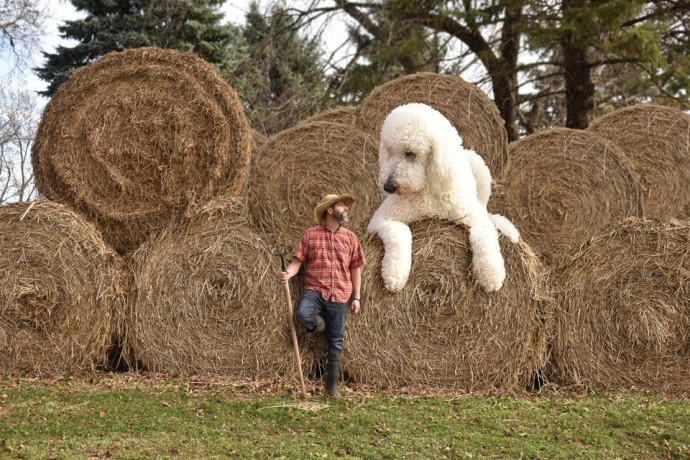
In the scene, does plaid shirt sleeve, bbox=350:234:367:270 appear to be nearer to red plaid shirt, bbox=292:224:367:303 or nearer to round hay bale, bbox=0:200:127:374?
red plaid shirt, bbox=292:224:367:303

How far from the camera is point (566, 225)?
21.8ft

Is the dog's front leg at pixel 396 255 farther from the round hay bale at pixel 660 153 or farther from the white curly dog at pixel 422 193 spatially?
the round hay bale at pixel 660 153

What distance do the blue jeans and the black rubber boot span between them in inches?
2.4

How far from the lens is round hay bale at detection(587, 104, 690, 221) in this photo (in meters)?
7.21

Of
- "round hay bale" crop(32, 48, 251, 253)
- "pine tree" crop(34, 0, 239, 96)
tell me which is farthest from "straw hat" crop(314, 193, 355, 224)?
"pine tree" crop(34, 0, 239, 96)

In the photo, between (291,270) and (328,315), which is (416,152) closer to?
(291,270)

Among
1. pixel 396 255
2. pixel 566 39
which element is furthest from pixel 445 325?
pixel 566 39

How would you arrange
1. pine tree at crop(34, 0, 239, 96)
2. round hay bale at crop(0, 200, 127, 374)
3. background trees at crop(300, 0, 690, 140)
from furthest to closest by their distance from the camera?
1. pine tree at crop(34, 0, 239, 96)
2. background trees at crop(300, 0, 690, 140)
3. round hay bale at crop(0, 200, 127, 374)

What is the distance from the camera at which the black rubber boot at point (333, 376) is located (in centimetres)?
536

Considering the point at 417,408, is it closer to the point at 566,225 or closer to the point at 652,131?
the point at 566,225

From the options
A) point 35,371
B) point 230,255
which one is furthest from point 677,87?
point 35,371

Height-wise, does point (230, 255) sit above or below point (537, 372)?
above

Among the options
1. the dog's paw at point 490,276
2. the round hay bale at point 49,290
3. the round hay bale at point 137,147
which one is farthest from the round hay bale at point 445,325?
the round hay bale at point 49,290

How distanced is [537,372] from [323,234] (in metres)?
2.07
